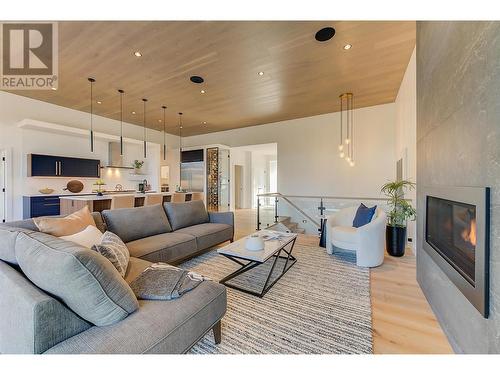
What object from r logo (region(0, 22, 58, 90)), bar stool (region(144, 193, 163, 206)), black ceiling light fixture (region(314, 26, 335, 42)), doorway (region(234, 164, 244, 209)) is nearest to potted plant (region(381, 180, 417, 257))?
black ceiling light fixture (region(314, 26, 335, 42))

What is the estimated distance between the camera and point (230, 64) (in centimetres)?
353

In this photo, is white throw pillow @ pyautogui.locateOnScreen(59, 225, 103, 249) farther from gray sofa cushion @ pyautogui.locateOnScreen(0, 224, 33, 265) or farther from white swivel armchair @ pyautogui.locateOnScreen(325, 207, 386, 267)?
white swivel armchair @ pyautogui.locateOnScreen(325, 207, 386, 267)

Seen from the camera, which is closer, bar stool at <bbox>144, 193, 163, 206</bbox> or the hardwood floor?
the hardwood floor

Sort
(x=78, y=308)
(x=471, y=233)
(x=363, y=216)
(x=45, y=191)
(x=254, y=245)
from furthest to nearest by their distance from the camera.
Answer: (x=45, y=191) < (x=363, y=216) < (x=254, y=245) < (x=471, y=233) < (x=78, y=308)

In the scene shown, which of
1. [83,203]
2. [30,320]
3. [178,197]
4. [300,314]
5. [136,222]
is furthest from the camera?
[178,197]

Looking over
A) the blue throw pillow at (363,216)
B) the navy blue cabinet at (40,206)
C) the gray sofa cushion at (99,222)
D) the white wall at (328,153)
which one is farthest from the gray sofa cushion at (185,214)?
the navy blue cabinet at (40,206)

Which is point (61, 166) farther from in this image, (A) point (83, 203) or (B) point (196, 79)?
(B) point (196, 79)

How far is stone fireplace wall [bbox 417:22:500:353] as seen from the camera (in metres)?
1.17

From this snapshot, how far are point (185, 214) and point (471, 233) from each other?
11.4ft

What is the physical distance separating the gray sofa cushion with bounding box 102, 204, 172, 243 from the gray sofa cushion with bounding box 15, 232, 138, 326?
1.59 m

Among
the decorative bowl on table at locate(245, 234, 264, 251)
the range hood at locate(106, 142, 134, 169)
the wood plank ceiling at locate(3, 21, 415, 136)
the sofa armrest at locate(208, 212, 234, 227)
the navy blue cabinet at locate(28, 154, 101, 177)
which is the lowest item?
the decorative bowl on table at locate(245, 234, 264, 251)

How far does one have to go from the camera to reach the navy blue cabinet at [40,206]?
5.06 meters

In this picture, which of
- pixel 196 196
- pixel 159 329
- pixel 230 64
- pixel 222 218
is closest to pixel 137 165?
pixel 196 196
